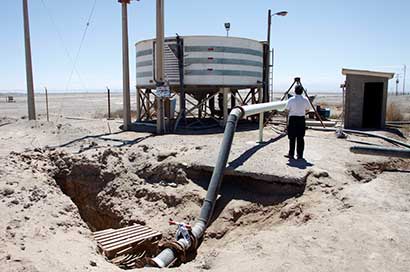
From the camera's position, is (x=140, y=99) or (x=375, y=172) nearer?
(x=375, y=172)

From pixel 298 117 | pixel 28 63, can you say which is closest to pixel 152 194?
pixel 298 117

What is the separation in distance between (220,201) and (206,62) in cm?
916

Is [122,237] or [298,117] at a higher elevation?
[298,117]

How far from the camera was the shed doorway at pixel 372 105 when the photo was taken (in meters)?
16.7

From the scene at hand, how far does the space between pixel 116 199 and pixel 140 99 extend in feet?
33.5

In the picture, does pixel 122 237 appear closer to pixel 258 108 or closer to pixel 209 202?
pixel 209 202

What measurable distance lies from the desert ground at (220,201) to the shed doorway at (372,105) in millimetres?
A: 4390

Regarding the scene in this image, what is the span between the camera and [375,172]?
29.0 ft

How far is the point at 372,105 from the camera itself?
1759cm

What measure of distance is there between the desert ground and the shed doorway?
439 centimetres

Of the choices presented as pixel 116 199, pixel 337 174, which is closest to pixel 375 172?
pixel 337 174

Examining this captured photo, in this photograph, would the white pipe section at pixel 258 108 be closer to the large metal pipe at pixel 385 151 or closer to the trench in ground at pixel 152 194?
the trench in ground at pixel 152 194

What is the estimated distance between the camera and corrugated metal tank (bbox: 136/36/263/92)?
1623 centimetres

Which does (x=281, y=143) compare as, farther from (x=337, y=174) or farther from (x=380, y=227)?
(x=380, y=227)
